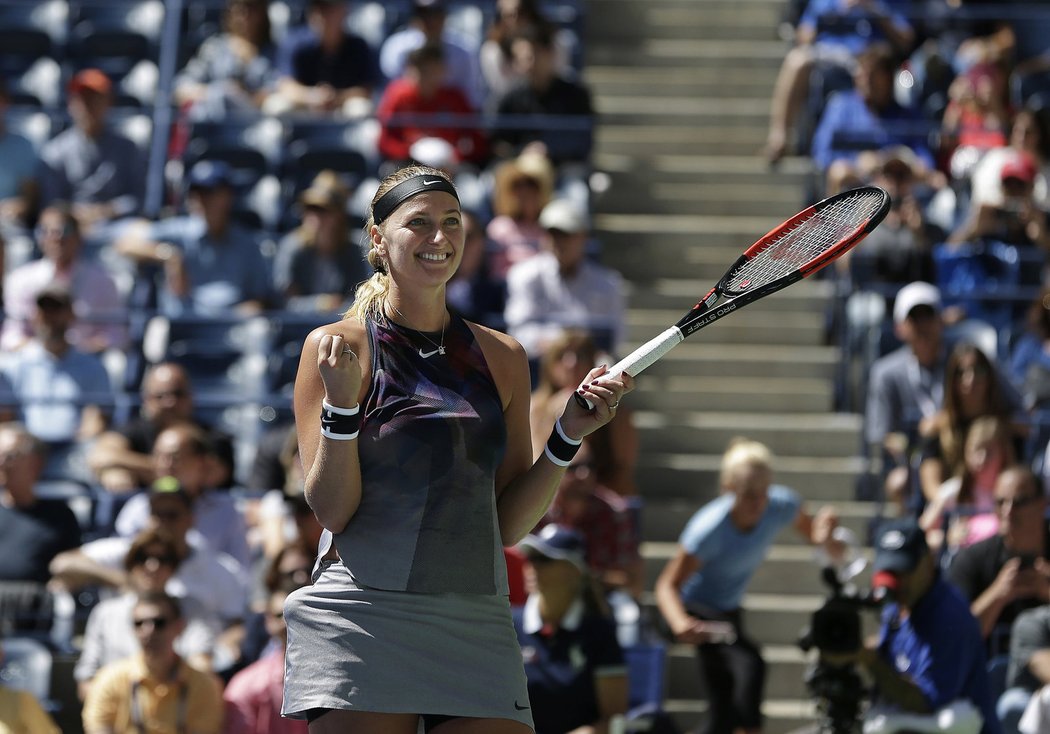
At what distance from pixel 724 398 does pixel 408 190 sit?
6325 millimetres

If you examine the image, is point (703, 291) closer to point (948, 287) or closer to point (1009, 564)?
point (948, 287)

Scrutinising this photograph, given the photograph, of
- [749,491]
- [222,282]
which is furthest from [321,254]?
[749,491]

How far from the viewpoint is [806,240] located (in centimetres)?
414

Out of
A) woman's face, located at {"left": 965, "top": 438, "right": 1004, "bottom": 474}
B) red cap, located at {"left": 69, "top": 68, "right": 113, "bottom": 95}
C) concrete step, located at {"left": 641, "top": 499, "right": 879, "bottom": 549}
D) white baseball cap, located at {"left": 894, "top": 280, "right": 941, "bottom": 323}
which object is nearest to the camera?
woman's face, located at {"left": 965, "top": 438, "right": 1004, "bottom": 474}

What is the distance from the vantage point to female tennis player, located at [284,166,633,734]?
348cm

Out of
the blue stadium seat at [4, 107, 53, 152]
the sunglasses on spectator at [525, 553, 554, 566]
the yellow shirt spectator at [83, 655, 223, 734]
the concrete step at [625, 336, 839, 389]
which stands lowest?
the yellow shirt spectator at [83, 655, 223, 734]

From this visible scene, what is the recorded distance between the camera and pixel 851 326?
9656 millimetres

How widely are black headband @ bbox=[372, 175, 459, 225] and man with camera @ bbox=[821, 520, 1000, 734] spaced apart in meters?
3.10

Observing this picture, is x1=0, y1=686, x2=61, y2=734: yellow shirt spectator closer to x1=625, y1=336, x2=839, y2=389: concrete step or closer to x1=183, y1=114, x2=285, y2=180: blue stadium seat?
x1=625, y1=336, x2=839, y2=389: concrete step

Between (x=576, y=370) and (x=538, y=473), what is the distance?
4.52 m

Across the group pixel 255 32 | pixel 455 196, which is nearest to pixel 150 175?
pixel 255 32

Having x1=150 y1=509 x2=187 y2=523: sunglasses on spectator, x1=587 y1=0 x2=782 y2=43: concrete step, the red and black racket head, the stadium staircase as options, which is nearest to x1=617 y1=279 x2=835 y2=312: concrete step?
the stadium staircase

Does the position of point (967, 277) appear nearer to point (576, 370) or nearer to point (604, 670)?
point (576, 370)

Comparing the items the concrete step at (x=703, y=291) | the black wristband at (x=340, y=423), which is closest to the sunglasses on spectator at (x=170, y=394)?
the concrete step at (x=703, y=291)
